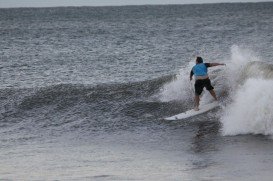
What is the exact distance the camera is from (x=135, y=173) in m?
12.6

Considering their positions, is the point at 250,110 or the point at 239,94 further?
the point at 239,94

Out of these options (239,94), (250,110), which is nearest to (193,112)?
(239,94)

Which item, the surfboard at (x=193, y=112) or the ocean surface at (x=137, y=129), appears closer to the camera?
the ocean surface at (x=137, y=129)

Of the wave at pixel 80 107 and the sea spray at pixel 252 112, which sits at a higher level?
the sea spray at pixel 252 112

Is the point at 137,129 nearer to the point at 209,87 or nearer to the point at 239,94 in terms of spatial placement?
the point at 209,87

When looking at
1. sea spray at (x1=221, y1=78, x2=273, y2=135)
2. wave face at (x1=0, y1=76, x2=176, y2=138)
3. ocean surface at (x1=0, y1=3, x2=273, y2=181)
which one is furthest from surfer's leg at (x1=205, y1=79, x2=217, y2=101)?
wave face at (x1=0, y1=76, x2=176, y2=138)

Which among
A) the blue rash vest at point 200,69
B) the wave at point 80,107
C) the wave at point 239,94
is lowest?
the wave at point 80,107

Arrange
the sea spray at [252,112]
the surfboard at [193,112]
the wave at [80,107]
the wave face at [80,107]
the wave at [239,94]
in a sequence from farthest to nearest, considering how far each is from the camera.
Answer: the wave at [80,107], the wave face at [80,107], the surfboard at [193,112], the wave at [239,94], the sea spray at [252,112]

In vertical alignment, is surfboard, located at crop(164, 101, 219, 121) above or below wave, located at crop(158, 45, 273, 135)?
below

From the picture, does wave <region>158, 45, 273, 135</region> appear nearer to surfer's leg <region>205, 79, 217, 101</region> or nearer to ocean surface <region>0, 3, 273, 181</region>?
ocean surface <region>0, 3, 273, 181</region>

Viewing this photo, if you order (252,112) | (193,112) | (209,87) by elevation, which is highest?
(209,87)

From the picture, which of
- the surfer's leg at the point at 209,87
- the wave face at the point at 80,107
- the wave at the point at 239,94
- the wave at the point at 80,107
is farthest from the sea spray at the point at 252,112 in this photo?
the wave at the point at 80,107

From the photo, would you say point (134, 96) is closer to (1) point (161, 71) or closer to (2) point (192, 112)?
(2) point (192, 112)

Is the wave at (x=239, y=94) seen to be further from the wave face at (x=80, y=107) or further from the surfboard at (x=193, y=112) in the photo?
the wave face at (x=80, y=107)
